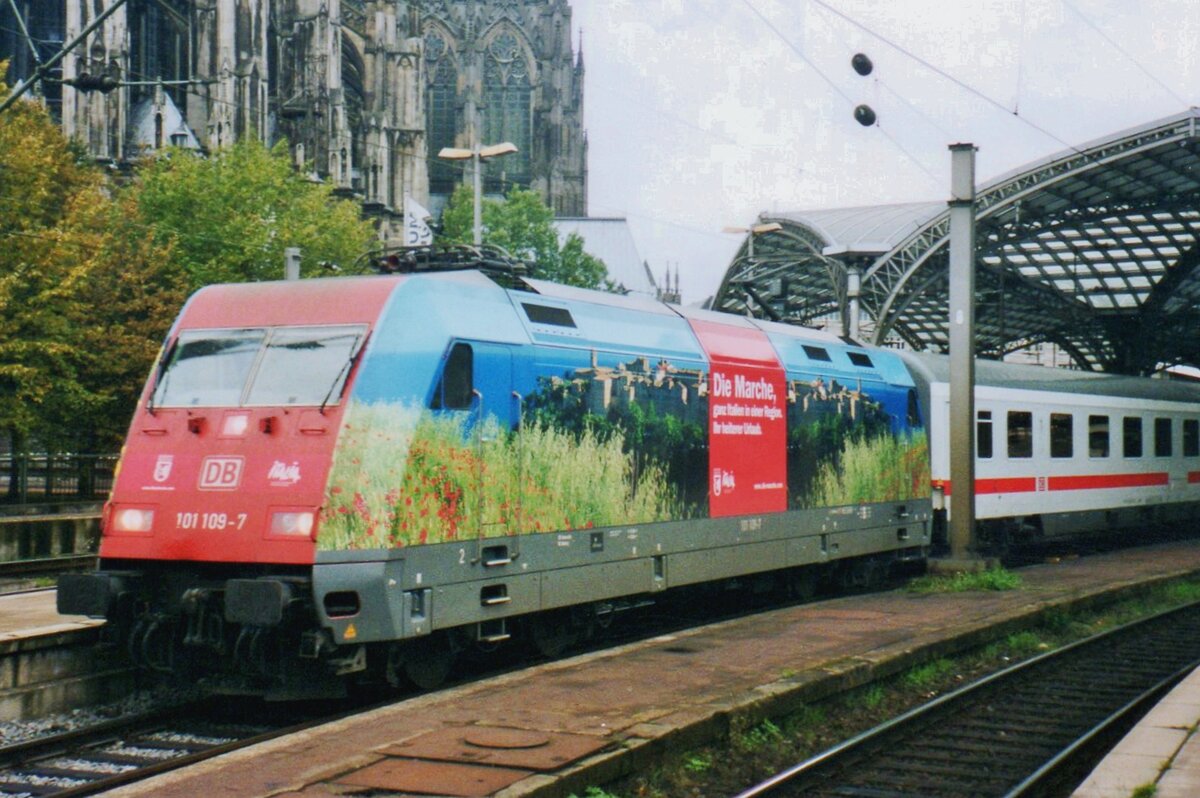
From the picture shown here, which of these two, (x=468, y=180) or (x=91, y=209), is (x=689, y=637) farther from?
(x=468, y=180)

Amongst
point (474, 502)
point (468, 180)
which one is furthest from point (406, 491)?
point (468, 180)

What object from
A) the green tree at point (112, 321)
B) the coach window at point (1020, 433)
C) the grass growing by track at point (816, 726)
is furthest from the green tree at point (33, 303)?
the grass growing by track at point (816, 726)

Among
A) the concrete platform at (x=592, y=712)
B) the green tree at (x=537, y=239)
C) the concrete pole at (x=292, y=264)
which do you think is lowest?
the concrete platform at (x=592, y=712)

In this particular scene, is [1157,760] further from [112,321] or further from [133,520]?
[112,321]

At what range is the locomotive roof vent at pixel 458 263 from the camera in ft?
43.9

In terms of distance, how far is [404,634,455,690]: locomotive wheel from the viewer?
38.2 ft

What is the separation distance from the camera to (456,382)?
11.5m

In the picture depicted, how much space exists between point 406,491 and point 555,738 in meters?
2.66

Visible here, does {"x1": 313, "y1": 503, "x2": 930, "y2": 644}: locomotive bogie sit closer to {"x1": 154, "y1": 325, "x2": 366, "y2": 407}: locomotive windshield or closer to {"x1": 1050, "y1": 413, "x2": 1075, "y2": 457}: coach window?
{"x1": 154, "y1": 325, "x2": 366, "y2": 407}: locomotive windshield

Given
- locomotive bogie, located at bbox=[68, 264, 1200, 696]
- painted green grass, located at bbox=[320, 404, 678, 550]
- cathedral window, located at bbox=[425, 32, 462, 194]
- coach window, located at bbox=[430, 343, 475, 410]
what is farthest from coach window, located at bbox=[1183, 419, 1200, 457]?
cathedral window, located at bbox=[425, 32, 462, 194]

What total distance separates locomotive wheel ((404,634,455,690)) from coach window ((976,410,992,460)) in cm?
1484

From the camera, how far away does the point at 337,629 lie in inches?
410

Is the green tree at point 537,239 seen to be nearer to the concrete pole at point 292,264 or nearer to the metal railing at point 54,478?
the metal railing at point 54,478

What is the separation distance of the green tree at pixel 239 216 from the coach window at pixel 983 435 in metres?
25.8
